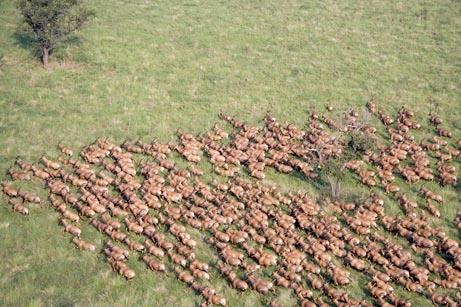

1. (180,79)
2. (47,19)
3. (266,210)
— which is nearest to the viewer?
(266,210)

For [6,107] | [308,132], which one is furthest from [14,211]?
[308,132]

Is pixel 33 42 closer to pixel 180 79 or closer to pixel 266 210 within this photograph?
pixel 180 79

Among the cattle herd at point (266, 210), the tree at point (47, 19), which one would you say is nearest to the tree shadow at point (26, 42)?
the tree at point (47, 19)

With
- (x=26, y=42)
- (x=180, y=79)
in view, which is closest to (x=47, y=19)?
(x=26, y=42)

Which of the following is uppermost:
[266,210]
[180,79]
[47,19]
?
[47,19]

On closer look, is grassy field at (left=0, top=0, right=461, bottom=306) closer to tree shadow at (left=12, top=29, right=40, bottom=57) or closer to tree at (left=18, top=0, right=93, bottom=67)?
tree shadow at (left=12, top=29, right=40, bottom=57)

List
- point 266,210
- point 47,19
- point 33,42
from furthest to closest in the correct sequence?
point 33,42 < point 47,19 < point 266,210

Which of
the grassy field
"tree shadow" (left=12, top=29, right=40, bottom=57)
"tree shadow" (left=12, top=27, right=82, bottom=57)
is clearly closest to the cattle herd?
the grassy field
